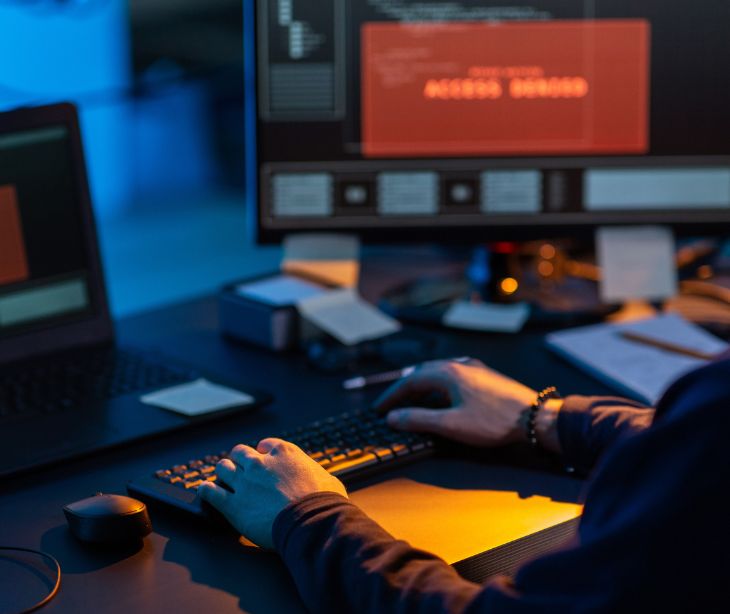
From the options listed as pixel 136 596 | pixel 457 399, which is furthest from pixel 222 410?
pixel 136 596

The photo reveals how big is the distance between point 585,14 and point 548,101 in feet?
0.42

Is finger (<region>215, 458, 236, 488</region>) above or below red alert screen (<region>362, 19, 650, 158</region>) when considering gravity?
below

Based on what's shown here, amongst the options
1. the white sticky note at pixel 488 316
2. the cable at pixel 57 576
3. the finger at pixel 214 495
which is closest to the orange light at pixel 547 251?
the white sticky note at pixel 488 316

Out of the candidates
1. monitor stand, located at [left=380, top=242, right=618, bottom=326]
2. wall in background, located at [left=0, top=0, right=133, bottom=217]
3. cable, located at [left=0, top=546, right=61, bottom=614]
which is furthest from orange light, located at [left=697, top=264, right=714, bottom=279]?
wall in background, located at [left=0, top=0, right=133, bottom=217]

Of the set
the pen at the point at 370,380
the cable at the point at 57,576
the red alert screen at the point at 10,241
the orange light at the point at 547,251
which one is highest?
the red alert screen at the point at 10,241

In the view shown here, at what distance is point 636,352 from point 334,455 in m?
0.53

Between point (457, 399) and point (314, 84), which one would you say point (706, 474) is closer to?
point (457, 399)

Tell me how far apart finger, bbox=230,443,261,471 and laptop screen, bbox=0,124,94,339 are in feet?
1.60

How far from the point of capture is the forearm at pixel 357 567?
2.72 ft

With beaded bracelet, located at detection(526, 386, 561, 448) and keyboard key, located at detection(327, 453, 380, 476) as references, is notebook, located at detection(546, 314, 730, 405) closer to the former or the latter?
beaded bracelet, located at detection(526, 386, 561, 448)

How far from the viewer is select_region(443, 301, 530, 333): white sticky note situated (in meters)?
1.60

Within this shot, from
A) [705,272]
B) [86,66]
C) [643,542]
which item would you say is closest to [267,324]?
[705,272]

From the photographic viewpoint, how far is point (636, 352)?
4.82ft

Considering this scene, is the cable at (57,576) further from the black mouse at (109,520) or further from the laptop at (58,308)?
the laptop at (58,308)
